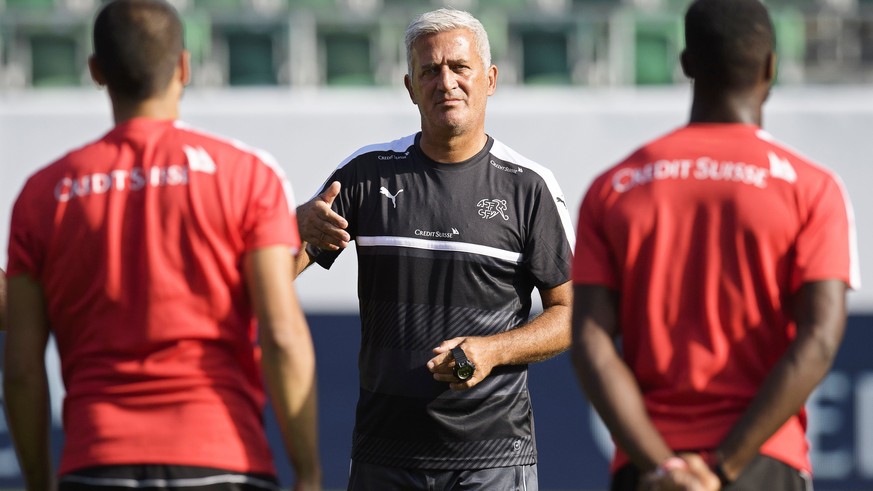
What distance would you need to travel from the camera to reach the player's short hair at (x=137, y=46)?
2893 millimetres

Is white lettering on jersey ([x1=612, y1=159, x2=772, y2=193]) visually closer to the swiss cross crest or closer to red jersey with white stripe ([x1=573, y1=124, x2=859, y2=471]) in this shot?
red jersey with white stripe ([x1=573, y1=124, x2=859, y2=471])

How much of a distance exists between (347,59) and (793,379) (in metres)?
8.79

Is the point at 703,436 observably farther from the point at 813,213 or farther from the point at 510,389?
the point at 510,389

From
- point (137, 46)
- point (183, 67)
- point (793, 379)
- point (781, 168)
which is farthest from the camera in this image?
point (183, 67)

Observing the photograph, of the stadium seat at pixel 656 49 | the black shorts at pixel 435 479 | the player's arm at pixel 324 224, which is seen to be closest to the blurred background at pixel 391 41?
the stadium seat at pixel 656 49

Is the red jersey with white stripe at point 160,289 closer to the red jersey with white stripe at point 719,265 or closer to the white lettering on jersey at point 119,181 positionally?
the white lettering on jersey at point 119,181

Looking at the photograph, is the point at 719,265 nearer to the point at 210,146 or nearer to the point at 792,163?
the point at 792,163

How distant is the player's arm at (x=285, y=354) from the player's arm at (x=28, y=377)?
21.1 inches

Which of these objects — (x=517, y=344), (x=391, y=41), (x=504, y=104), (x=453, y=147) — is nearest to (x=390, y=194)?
(x=453, y=147)

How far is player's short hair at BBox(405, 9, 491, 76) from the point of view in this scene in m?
4.25

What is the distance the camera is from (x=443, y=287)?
4078 millimetres

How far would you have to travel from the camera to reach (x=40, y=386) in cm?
295

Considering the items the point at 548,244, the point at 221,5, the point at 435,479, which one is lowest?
the point at 435,479

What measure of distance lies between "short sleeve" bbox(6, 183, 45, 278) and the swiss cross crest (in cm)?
163
